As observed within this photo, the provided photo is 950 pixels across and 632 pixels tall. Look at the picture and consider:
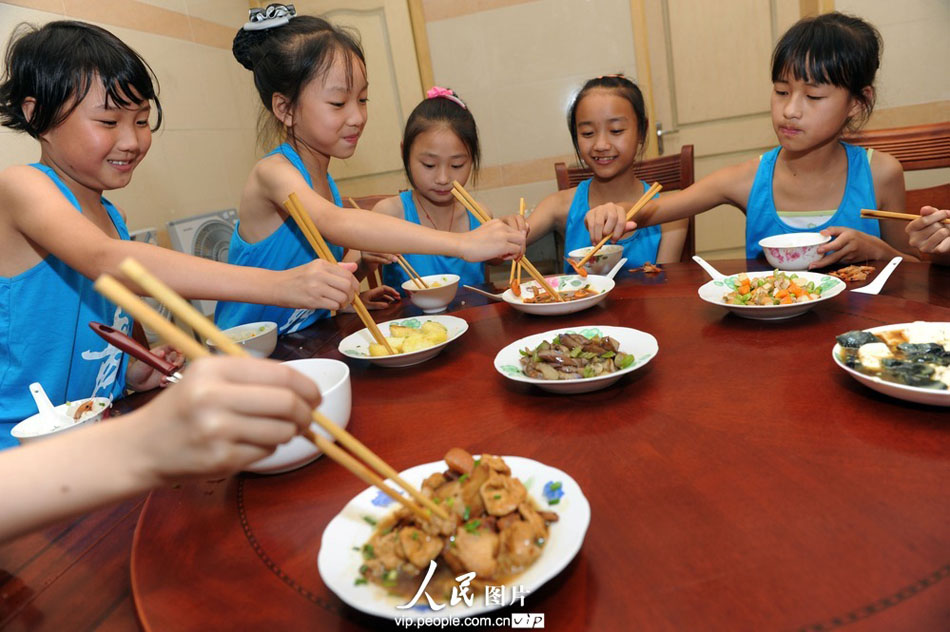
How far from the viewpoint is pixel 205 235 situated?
3.94m

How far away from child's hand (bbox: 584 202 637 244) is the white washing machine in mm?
2712

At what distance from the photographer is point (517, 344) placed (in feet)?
4.34

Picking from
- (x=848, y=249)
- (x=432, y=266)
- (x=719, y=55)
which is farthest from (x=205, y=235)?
(x=719, y=55)

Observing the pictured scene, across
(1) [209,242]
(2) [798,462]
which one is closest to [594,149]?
(2) [798,462]

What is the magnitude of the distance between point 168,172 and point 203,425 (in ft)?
12.8

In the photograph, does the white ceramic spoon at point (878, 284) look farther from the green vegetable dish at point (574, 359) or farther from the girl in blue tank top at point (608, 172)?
the girl in blue tank top at point (608, 172)

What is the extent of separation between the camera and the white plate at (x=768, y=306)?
1.30m

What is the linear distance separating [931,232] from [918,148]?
1.03 metres

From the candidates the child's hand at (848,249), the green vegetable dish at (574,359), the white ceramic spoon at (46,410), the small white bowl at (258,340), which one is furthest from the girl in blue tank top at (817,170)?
the white ceramic spoon at (46,410)

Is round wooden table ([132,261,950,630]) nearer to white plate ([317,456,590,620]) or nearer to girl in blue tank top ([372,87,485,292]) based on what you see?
A: white plate ([317,456,590,620])

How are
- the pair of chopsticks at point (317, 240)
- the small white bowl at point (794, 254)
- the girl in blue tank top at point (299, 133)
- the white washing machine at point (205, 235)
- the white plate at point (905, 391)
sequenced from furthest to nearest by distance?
the white washing machine at point (205, 235) < the girl in blue tank top at point (299, 133) < the small white bowl at point (794, 254) < the pair of chopsticks at point (317, 240) < the white plate at point (905, 391)

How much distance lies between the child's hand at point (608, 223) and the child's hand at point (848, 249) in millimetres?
586

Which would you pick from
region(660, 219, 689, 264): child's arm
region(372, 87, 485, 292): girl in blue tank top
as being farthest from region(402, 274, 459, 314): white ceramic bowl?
region(660, 219, 689, 264): child's arm

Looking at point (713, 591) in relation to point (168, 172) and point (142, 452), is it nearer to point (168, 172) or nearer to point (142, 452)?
point (142, 452)
